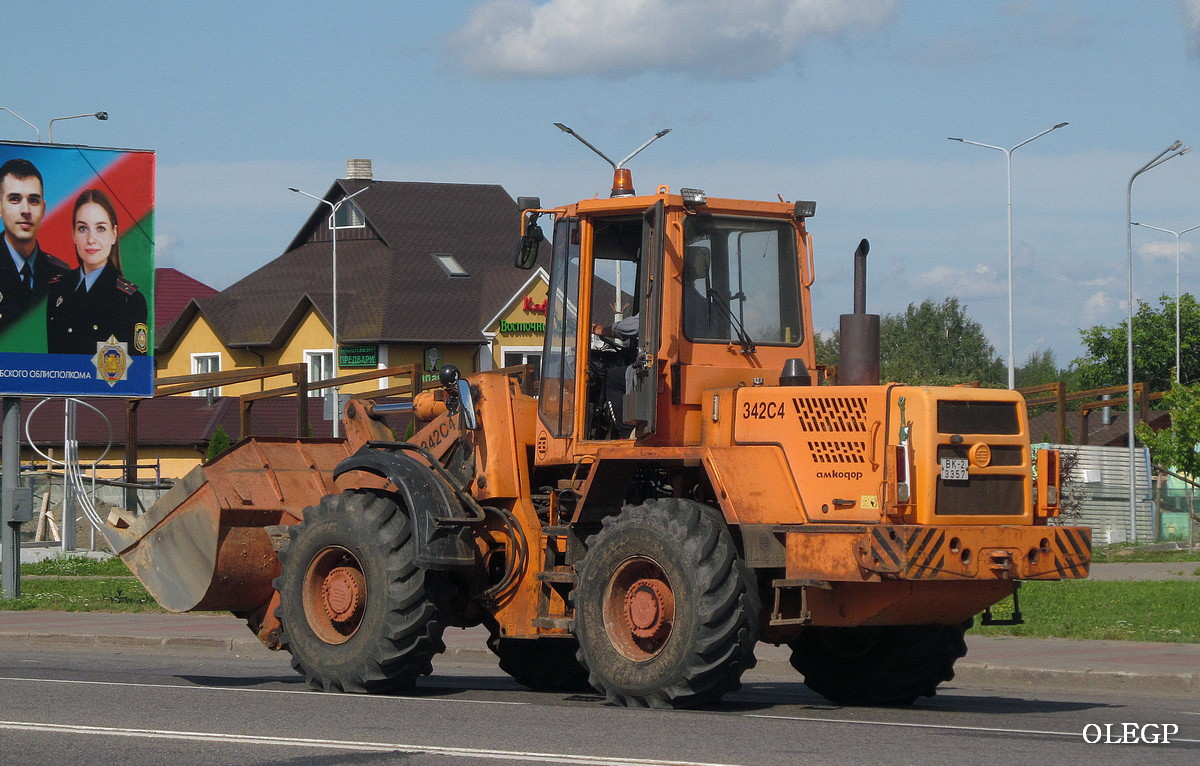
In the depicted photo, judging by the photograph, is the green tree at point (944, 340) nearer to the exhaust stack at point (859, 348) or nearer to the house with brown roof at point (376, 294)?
the house with brown roof at point (376, 294)

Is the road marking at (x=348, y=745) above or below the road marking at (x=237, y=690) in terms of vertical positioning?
above

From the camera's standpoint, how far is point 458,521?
469 inches

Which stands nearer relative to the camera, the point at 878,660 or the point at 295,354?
the point at 878,660

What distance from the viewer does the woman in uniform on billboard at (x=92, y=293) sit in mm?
23609

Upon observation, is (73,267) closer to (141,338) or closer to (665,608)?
(141,338)

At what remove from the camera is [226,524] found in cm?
1308

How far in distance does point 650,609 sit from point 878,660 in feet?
6.74

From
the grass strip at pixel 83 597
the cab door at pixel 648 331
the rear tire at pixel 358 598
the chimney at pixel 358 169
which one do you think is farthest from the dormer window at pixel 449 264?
the cab door at pixel 648 331

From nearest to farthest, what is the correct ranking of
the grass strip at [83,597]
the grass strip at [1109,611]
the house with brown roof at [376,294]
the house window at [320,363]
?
the grass strip at [1109,611] → the grass strip at [83,597] → the house with brown roof at [376,294] → the house window at [320,363]

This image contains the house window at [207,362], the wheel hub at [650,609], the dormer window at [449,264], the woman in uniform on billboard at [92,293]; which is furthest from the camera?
the house window at [207,362]

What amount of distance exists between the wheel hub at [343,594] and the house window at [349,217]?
57358 mm

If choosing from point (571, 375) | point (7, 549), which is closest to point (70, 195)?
point (7, 549)

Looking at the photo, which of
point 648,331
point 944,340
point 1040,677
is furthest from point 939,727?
point 944,340

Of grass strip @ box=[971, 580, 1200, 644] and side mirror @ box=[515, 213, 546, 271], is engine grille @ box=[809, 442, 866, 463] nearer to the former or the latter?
side mirror @ box=[515, 213, 546, 271]
